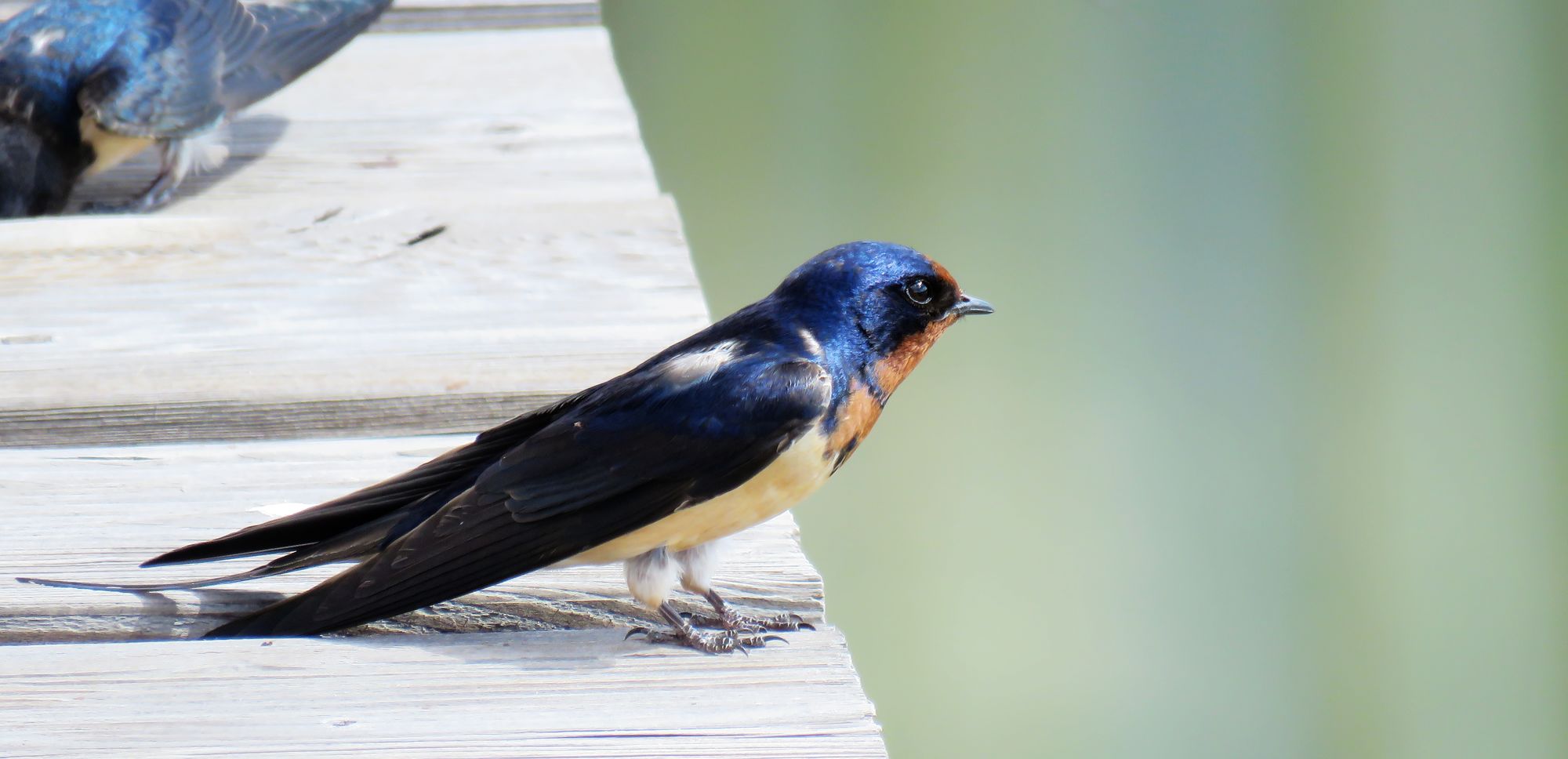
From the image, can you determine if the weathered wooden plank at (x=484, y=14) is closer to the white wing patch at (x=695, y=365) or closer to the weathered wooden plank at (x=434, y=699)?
the white wing patch at (x=695, y=365)

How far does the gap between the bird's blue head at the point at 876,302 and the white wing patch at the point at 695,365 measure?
12 cm

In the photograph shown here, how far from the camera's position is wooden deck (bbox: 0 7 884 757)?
991 mm

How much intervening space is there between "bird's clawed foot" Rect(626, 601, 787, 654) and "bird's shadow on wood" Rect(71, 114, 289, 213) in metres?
1.39

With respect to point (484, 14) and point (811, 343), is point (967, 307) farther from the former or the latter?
point (484, 14)

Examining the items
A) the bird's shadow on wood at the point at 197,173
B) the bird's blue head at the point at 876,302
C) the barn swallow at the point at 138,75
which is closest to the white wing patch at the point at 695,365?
the bird's blue head at the point at 876,302

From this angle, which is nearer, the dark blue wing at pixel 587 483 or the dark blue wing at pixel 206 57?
the dark blue wing at pixel 587 483

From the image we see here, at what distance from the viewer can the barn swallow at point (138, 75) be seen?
2.46 metres

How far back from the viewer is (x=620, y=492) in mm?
1290

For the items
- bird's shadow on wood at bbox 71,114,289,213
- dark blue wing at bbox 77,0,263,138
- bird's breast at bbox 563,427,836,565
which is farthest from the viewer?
dark blue wing at bbox 77,0,263,138

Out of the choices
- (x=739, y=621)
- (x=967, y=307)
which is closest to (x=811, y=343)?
(x=967, y=307)

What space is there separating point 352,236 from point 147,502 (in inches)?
26.7

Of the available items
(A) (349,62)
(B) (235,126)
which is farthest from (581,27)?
(B) (235,126)

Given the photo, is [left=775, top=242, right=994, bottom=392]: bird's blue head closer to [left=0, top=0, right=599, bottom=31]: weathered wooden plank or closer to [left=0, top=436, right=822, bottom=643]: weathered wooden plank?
[left=0, top=436, right=822, bottom=643]: weathered wooden plank

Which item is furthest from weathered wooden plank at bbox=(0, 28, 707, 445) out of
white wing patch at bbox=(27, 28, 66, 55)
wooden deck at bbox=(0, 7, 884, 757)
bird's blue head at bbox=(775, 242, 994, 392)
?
white wing patch at bbox=(27, 28, 66, 55)
